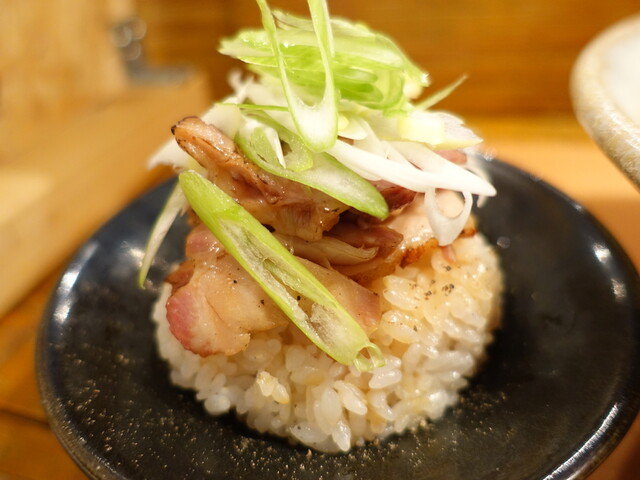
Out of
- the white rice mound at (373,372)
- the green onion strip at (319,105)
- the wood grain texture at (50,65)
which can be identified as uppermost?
the green onion strip at (319,105)

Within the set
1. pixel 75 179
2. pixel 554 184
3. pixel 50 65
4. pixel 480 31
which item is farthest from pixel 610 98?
pixel 50 65

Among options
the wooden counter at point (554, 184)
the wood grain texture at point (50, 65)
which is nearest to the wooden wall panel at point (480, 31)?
the wooden counter at point (554, 184)

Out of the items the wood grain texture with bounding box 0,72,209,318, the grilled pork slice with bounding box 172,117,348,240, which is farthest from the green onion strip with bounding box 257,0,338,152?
the wood grain texture with bounding box 0,72,209,318

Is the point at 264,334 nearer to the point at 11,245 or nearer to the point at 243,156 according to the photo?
the point at 243,156

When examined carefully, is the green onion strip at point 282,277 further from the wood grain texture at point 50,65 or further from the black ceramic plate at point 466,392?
the wood grain texture at point 50,65

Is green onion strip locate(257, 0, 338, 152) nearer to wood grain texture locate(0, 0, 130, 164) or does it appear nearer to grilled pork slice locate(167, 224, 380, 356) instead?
grilled pork slice locate(167, 224, 380, 356)

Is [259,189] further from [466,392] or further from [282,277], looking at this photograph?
[466,392]

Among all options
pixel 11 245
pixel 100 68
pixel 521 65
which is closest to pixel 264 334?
pixel 11 245
